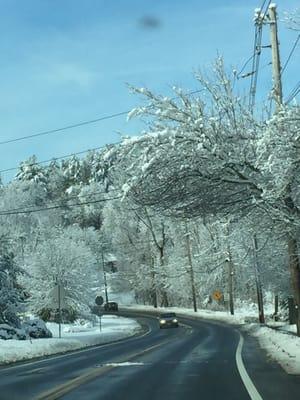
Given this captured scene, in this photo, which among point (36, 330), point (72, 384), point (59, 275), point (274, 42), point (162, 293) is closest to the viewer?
point (72, 384)

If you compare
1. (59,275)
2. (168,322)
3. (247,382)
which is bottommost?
(168,322)

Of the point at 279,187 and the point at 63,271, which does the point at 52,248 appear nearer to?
the point at 63,271

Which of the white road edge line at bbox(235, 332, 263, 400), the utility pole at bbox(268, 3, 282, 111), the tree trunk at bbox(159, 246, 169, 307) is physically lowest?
the white road edge line at bbox(235, 332, 263, 400)

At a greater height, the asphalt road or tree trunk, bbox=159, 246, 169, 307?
tree trunk, bbox=159, 246, 169, 307

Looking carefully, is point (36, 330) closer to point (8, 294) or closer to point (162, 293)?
point (8, 294)

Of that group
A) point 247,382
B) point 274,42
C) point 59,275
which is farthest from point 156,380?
point 59,275

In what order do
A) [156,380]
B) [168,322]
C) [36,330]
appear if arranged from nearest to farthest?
[156,380] < [36,330] < [168,322]

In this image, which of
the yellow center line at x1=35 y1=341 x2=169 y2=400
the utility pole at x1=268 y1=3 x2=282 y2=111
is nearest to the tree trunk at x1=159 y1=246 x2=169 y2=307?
the utility pole at x1=268 y1=3 x2=282 y2=111

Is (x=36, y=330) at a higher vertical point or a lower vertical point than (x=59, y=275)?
lower

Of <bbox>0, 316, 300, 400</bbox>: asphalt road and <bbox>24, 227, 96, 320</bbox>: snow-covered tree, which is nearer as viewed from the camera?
<bbox>0, 316, 300, 400</bbox>: asphalt road

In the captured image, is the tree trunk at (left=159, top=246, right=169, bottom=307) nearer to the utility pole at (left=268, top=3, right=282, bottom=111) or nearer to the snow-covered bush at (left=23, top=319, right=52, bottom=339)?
the snow-covered bush at (left=23, top=319, right=52, bottom=339)

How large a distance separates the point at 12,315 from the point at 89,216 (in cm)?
8532

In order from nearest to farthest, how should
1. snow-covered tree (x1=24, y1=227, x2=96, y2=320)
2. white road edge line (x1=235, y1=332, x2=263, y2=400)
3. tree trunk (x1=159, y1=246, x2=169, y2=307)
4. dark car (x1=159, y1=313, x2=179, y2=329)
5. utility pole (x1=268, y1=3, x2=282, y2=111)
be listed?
white road edge line (x1=235, y1=332, x2=263, y2=400), utility pole (x1=268, y1=3, x2=282, y2=111), dark car (x1=159, y1=313, x2=179, y2=329), snow-covered tree (x1=24, y1=227, x2=96, y2=320), tree trunk (x1=159, y1=246, x2=169, y2=307)

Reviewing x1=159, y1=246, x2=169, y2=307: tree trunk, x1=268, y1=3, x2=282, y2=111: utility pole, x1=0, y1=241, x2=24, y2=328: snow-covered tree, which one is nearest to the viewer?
x1=268, y1=3, x2=282, y2=111: utility pole
